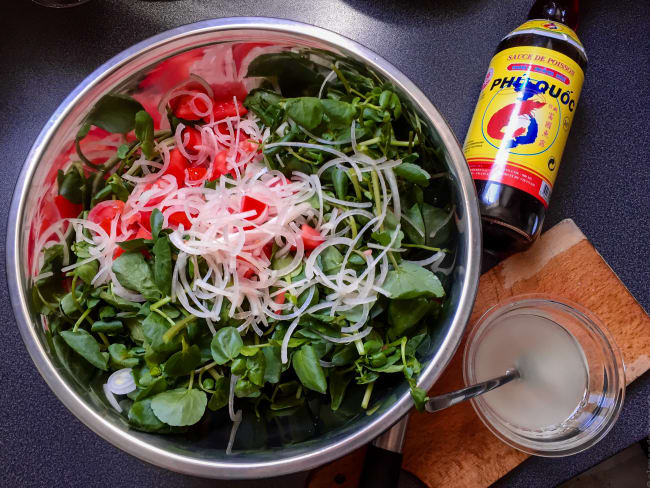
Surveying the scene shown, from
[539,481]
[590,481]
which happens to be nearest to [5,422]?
[539,481]

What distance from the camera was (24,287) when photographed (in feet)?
2.26

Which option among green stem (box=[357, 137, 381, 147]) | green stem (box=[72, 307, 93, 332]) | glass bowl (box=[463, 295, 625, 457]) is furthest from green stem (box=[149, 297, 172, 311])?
glass bowl (box=[463, 295, 625, 457])

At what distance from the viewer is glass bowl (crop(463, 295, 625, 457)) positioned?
845 mm

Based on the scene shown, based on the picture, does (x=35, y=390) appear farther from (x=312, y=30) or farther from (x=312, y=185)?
(x=312, y=30)

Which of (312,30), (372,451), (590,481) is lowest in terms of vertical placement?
(590,481)

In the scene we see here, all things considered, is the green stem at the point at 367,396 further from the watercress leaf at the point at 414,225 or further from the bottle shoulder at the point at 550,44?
the bottle shoulder at the point at 550,44

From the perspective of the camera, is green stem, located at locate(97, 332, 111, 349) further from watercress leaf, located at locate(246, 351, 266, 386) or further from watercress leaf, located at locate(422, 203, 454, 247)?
watercress leaf, located at locate(422, 203, 454, 247)

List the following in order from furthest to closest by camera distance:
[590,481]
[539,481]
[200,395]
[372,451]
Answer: [590,481]
[539,481]
[372,451]
[200,395]

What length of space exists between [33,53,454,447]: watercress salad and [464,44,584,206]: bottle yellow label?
134 millimetres

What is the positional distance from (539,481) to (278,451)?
1.64 feet

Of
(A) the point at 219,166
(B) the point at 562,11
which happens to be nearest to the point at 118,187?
(A) the point at 219,166

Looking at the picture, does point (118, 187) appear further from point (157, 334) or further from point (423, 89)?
point (423, 89)

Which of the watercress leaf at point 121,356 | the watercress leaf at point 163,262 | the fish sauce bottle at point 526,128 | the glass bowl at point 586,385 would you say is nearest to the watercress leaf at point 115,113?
the watercress leaf at point 163,262

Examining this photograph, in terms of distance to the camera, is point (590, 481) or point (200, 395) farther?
point (590, 481)
